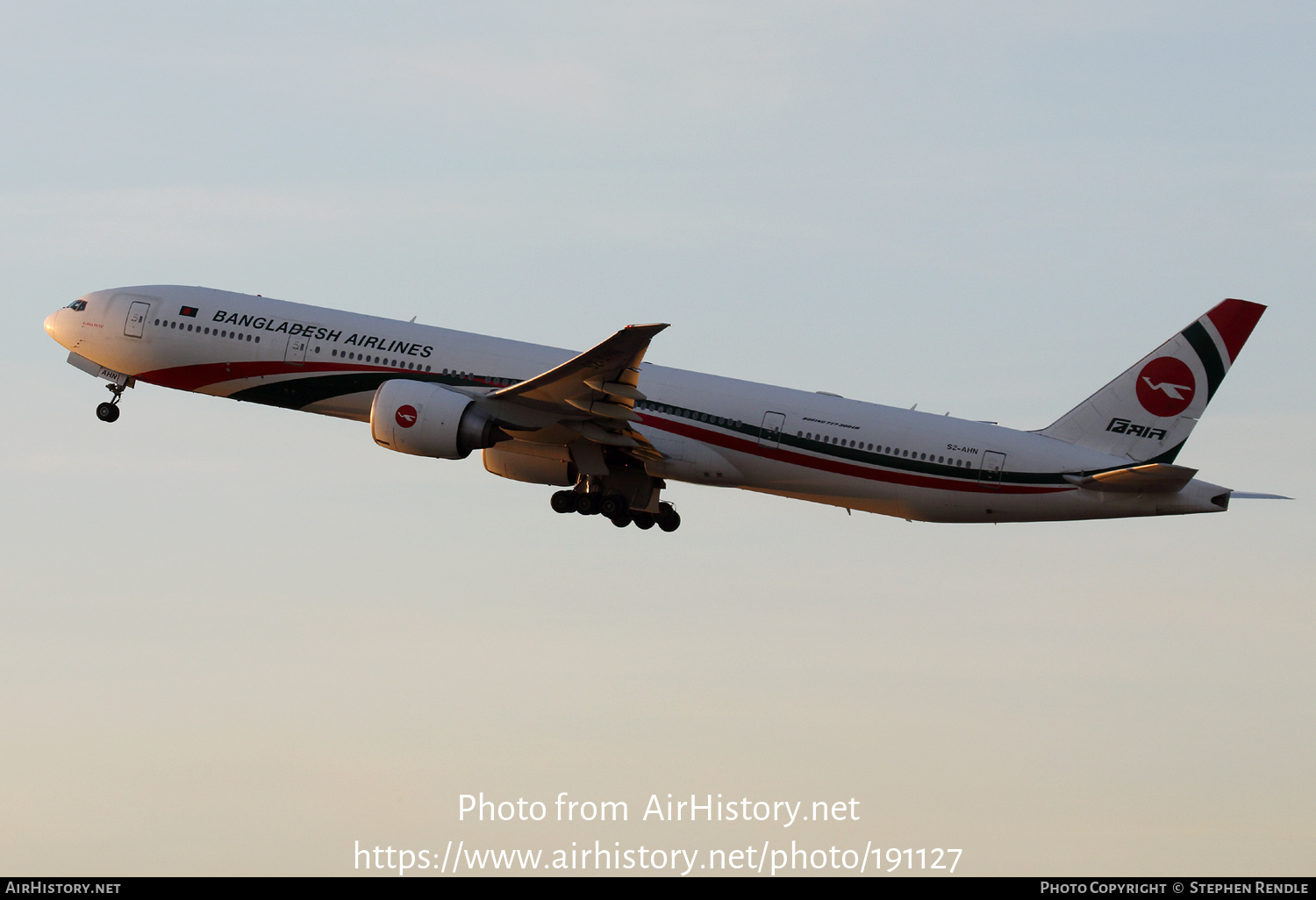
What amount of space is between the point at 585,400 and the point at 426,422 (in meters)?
4.15

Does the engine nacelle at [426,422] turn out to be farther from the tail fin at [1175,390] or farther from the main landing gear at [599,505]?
the tail fin at [1175,390]

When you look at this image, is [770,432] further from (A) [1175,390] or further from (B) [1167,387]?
(A) [1175,390]

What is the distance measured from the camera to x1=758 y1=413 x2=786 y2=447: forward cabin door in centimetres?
3797

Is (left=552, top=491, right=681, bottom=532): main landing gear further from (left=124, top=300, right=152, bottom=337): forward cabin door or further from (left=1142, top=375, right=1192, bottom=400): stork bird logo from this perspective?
(left=1142, top=375, right=1192, bottom=400): stork bird logo

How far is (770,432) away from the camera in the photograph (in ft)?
125

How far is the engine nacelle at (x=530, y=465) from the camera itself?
131 ft

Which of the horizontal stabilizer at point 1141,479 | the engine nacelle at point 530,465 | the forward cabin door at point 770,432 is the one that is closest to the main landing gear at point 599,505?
the engine nacelle at point 530,465

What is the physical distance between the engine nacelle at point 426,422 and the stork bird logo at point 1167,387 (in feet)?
58.0

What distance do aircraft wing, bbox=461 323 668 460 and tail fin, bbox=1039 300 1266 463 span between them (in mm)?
12295

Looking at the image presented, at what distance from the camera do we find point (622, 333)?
110 ft

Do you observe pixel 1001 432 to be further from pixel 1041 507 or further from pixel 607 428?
pixel 607 428

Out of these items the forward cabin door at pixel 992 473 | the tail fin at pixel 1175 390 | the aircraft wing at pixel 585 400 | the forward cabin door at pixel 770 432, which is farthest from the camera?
the forward cabin door at pixel 770 432

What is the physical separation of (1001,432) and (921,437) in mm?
2228

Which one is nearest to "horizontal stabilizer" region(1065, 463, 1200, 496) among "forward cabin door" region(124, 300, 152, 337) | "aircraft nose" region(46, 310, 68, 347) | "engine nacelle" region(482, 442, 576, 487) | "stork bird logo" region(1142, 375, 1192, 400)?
"stork bird logo" region(1142, 375, 1192, 400)
